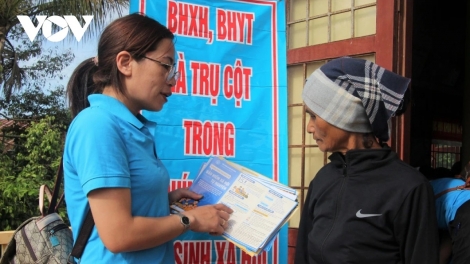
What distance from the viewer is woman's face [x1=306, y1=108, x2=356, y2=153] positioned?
4.78 feet

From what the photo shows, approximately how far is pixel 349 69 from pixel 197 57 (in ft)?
3.10

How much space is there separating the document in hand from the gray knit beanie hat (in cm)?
39

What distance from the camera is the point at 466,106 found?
4.53m

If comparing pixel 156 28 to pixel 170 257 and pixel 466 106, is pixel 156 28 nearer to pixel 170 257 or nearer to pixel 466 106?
pixel 170 257

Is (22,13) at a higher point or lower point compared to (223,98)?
higher

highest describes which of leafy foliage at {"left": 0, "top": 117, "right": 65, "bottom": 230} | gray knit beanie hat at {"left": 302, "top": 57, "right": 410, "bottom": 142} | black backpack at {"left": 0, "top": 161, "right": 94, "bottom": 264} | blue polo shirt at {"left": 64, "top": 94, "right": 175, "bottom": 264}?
gray knit beanie hat at {"left": 302, "top": 57, "right": 410, "bottom": 142}

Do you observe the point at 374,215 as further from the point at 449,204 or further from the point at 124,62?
the point at 124,62

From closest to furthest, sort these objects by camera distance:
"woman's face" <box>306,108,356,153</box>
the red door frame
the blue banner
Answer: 1. "woman's face" <box>306,108,356,153</box>
2. the blue banner
3. the red door frame

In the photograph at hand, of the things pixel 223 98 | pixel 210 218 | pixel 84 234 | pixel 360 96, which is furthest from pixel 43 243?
pixel 360 96

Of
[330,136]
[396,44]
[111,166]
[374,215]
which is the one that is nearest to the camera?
[111,166]

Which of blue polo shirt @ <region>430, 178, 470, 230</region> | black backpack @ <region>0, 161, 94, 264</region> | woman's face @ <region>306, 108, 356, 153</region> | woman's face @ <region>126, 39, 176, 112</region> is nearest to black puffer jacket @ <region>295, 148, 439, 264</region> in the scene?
woman's face @ <region>306, 108, 356, 153</region>

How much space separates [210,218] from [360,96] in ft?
1.90

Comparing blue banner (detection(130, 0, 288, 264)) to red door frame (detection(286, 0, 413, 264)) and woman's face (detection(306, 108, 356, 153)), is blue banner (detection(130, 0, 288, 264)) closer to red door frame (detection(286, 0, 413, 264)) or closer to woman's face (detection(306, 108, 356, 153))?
red door frame (detection(286, 0, 413, 264))

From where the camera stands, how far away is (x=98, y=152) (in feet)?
4.06
